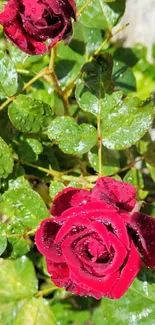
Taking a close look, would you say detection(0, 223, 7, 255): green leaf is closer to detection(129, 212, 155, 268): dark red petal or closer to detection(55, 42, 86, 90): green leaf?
detection(129, 212, 155, 268): dark red petal

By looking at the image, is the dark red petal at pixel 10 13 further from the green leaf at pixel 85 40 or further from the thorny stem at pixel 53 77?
the green leaf at pixel 85 40

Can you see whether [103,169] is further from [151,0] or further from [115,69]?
[151,0]

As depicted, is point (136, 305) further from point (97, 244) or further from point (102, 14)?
point (102, 14)

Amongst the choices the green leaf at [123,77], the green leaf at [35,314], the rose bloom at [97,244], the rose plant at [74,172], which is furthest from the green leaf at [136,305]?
the green leaf at [123,77]

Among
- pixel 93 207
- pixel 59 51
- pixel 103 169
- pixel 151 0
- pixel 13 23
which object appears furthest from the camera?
pixel 151 0

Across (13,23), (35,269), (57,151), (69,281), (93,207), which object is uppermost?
(13,23)

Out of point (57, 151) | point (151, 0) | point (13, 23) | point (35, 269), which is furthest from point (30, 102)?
point (151, 0)

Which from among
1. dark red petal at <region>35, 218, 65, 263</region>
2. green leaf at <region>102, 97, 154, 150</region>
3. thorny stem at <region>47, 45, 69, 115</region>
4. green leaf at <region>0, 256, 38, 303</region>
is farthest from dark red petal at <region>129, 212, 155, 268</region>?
green leaf at <region>0, 256, 38, 303</region>
